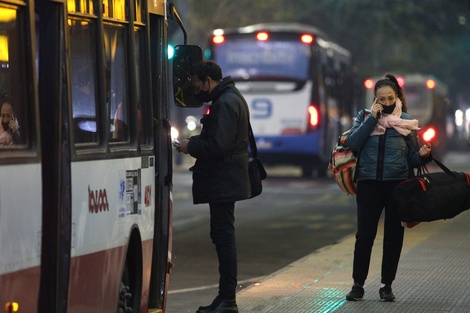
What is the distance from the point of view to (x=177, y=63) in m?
9.19

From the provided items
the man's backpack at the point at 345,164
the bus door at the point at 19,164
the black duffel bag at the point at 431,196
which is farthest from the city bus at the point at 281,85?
the bus door at the point at 19,164

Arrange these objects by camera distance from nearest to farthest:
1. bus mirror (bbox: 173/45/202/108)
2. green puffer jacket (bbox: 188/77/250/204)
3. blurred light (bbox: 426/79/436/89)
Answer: bus mirror (bbox: 173/45/202/108)
green puffer jacket (bbox: 188/77/250/204)
blurred light (bbox: 426/79/436/89)

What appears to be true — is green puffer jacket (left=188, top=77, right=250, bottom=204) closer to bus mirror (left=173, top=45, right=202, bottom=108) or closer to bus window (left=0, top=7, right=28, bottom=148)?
bus mirror (left=173, top=45, right=202, bottom=108)

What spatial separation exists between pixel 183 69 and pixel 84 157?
244 centimetres

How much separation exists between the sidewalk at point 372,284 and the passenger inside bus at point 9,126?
4018mm

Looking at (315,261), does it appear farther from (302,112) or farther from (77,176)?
(302,112)

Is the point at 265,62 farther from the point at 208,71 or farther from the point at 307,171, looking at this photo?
the point at 208,71

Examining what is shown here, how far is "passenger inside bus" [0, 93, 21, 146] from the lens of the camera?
618 centimetres

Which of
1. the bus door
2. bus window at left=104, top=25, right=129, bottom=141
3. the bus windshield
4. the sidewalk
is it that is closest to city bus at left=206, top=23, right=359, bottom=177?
the bus windshield

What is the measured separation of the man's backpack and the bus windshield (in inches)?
874

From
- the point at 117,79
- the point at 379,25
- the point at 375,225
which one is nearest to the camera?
the point at 117,79

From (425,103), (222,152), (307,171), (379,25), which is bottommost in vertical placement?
(307,171)

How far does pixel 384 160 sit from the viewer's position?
1023 centimetres

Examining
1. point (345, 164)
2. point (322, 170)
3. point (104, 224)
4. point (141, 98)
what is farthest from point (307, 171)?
point (104, 224)
